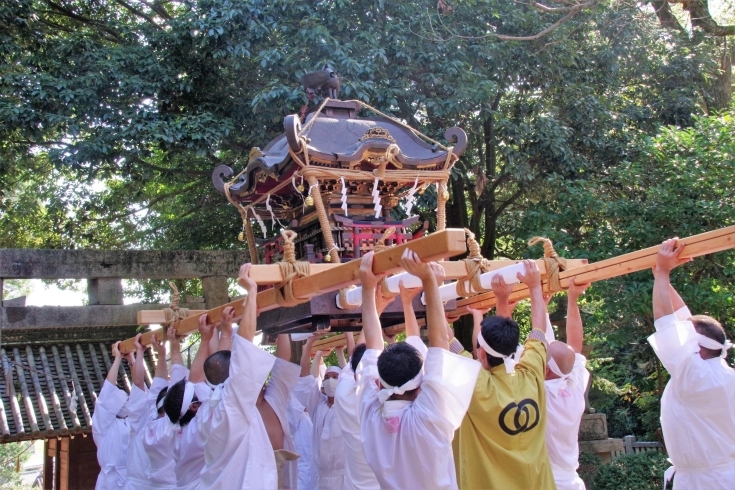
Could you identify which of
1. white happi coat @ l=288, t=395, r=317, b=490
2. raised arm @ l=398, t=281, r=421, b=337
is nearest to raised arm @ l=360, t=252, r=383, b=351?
raised arm @ l=398, t=281, r=421, b=337

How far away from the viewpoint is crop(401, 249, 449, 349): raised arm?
9.48 ft

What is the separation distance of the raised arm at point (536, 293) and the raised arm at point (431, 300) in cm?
64

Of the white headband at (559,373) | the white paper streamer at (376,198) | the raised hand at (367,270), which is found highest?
the white paper streamer at (376,198)

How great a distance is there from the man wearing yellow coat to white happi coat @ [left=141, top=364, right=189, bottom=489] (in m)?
2.02

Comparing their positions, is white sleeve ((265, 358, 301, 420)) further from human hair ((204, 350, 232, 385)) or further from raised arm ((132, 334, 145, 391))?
raised arm ((132, 334, 145, 391))

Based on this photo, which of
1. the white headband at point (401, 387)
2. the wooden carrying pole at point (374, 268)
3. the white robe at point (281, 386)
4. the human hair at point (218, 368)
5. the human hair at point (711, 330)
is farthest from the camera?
the white robe at point (281, 386)

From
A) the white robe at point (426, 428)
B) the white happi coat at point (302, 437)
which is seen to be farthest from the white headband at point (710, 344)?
the white happi coat at point (302, 437)

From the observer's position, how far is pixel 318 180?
4562 millimetres

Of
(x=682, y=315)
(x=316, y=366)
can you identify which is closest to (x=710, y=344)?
(x=682, y=315)

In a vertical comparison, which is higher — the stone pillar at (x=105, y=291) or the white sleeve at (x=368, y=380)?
the stone pillar at (x=105, y=291)

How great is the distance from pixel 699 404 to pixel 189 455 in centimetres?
275

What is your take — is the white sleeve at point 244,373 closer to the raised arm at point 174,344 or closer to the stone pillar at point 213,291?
the raised arm at point 174,344

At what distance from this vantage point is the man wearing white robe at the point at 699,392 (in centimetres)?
353

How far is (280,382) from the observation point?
14.3 feet
